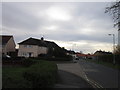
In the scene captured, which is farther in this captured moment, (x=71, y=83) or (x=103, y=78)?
(x=103, y=78)

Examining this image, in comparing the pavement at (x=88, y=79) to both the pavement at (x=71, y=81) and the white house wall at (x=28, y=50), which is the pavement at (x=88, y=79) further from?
the white house wall at (x=28, y=50)

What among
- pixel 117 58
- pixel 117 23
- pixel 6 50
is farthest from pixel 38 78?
pixel 6 50

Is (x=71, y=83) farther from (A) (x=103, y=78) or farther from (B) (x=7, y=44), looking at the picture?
(B) (x=7, y=44)

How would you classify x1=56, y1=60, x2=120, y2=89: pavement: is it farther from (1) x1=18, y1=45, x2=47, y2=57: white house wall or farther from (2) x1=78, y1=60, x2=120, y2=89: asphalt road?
(1) x1=18, y1=45, x2=47, y2=57: white house wall

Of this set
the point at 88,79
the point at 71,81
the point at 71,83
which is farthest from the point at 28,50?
the point at 71,83

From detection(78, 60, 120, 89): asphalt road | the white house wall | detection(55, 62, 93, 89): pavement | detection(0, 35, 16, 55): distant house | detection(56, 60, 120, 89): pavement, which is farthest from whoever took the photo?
the white house wall

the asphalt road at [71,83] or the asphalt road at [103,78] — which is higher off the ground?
the asphalt road at [71,83]

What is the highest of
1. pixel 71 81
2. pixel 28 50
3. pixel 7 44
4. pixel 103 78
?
pixel 7 44

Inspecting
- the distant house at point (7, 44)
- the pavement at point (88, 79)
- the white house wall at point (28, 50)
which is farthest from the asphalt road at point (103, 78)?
the white house wall at point (28, 50)

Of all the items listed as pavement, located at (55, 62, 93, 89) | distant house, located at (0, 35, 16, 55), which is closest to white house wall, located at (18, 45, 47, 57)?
distant house, located at (0, 35, 16, 55)

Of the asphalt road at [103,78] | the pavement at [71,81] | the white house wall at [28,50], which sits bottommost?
the asphalt road at [103,78]

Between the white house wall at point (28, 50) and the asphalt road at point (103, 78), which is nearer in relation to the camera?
the asphalt road at point (103, 78)

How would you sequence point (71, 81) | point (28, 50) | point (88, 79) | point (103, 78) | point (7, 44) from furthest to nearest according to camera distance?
point (28, 50)
point (7, 44)
point (103, 78)
point (88, 79)
point (71, 81)

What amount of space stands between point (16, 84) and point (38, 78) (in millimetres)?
1849
